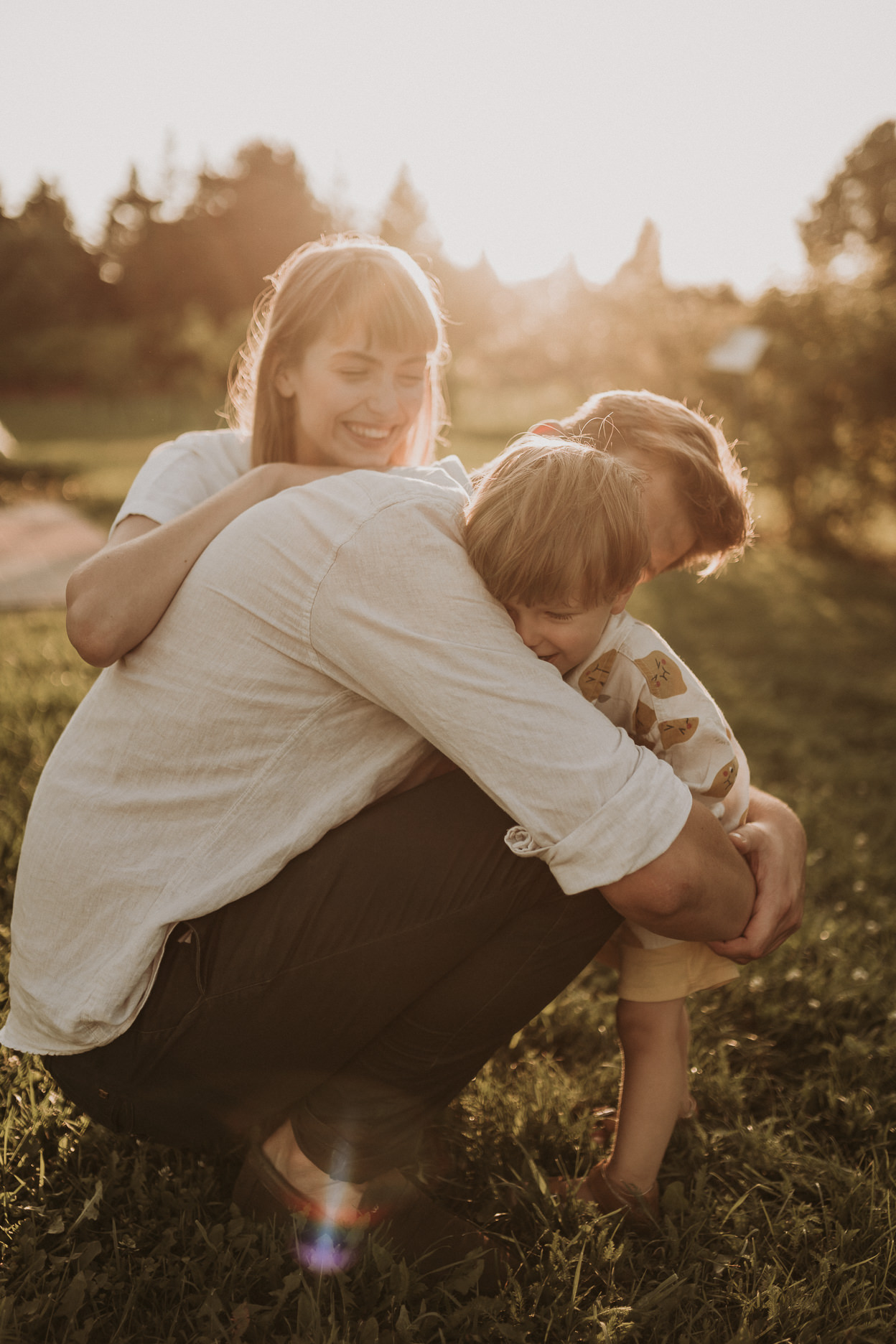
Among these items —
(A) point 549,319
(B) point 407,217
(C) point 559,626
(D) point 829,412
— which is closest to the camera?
(C) point 559,626

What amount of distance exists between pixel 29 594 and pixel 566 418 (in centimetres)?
482

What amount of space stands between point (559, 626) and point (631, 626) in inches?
7.9

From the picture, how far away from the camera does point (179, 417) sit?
71.8 ft

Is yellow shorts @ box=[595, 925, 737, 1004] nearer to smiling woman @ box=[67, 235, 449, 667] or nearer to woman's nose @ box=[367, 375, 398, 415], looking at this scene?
smiling woman @ box=[67, 235, 449, 667]

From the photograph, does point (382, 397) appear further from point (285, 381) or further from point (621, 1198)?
point (621, 1198)

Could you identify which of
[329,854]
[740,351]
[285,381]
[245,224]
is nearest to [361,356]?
[285,381]

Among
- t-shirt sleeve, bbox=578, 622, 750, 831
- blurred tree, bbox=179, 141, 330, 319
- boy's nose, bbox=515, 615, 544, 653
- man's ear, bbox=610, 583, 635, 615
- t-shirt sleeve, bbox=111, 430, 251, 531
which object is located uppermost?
blurred tree, bbox=179, 141, 330, 319

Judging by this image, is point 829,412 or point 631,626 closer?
point 631,626

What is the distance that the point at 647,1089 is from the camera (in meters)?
1.80

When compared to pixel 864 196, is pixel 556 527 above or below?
below

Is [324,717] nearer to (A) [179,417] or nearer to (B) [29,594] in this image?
(B) [29,594]

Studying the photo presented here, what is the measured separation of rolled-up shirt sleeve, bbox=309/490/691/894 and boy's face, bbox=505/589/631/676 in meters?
0.18

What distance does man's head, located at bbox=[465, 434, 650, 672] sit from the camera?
1.45 m

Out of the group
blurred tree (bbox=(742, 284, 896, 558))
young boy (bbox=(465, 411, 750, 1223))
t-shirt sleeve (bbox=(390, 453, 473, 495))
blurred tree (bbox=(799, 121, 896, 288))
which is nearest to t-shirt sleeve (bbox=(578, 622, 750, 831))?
young boy (bbox=(465, 411, 750, 1223))
